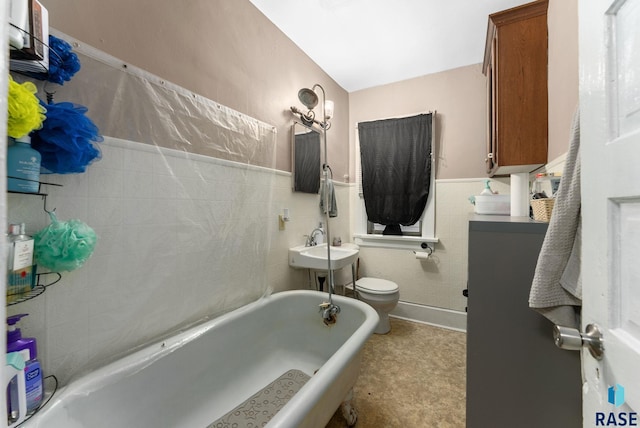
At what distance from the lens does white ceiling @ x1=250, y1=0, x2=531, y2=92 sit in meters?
1.63

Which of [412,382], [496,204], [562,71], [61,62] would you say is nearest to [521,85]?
[562,71]

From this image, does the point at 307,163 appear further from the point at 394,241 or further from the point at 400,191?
the point at 394,241

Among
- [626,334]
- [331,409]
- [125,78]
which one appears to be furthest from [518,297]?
[125,78]

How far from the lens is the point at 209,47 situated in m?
1.38

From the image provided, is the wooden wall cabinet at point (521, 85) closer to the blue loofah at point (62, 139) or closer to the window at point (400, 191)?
the window at point (400, 191)

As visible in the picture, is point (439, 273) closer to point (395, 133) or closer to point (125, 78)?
point (395, 133)

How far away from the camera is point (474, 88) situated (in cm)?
227

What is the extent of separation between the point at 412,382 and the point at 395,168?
1.88 m

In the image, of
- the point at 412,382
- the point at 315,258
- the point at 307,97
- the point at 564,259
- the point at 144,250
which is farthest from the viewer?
the point at 307,97

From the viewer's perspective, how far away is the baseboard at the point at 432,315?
2.33m

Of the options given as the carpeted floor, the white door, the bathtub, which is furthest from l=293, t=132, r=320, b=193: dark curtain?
the white door

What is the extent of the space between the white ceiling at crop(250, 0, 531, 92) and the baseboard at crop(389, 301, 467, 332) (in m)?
2.36

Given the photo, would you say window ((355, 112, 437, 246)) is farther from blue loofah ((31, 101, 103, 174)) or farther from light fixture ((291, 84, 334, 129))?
blue loofah ((31, 101, 103, 174))

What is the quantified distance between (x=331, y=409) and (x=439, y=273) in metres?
1.81
